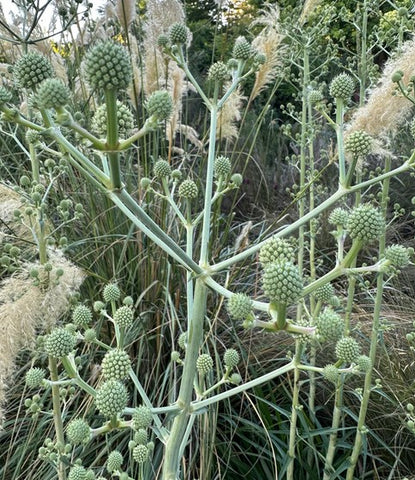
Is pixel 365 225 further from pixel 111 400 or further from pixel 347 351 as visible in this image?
pixel 111 400

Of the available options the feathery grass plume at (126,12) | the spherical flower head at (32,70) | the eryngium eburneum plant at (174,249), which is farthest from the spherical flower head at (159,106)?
the feathery grass plume at (126,12)

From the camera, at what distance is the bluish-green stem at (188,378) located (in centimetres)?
118

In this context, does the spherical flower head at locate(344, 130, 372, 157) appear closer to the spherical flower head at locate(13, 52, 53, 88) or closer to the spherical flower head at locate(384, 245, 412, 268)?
the spherical flower head at locate(384, 245, 412, 268)

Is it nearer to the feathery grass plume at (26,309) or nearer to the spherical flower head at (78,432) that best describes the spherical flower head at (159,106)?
the spherical flower head at (78,432)

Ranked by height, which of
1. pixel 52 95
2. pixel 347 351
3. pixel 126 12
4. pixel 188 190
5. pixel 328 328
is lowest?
pixel 347 351

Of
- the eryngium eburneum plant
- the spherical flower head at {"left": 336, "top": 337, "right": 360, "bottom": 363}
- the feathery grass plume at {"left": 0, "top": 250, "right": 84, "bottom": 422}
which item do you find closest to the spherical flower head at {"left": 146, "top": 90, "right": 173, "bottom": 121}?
the eryngium eburneum plant

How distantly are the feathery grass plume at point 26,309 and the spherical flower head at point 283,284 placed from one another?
3.71ft

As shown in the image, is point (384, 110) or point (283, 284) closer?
point (283, 284)

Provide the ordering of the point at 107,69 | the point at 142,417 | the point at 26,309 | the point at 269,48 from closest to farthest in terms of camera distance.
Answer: the point at 107,69
the point at 142,417
the point at 26,309
the point at 269,48

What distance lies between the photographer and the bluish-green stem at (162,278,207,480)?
1.18 metres

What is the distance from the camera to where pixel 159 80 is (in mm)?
3752

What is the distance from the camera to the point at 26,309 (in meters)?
1.78

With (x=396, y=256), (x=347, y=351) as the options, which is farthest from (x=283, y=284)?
(x=347, y=351)

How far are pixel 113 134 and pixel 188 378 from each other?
0.62 meters
